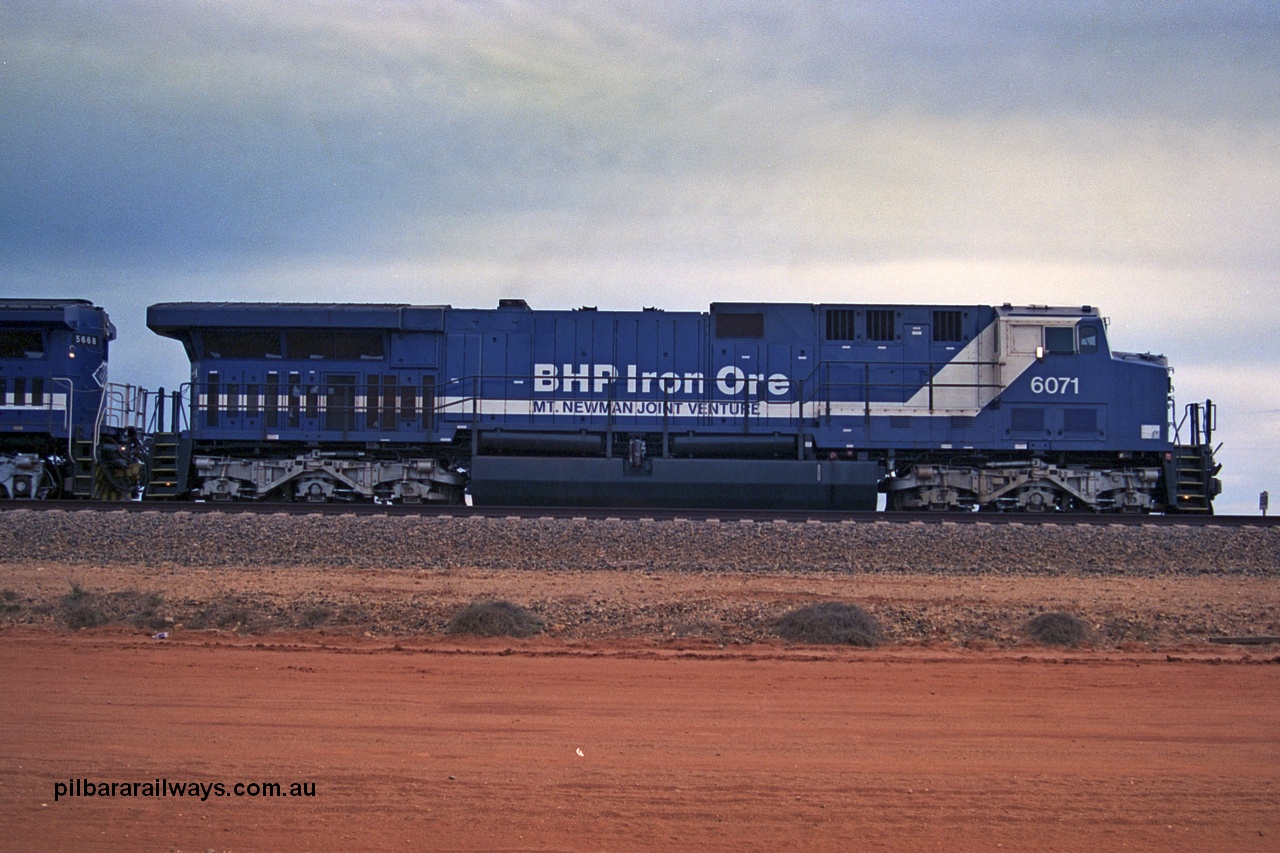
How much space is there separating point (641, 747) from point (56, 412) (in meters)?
17.5

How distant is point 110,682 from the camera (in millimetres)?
7574

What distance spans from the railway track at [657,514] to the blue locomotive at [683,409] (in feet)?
3.71

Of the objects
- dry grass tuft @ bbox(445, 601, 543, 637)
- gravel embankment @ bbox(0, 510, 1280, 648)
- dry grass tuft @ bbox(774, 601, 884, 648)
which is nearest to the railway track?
gravel embankment @ bbox(0, 510, 1280, 648)

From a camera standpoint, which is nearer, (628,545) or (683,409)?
(628,545)

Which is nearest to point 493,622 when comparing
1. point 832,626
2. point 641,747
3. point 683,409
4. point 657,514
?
point 832,626

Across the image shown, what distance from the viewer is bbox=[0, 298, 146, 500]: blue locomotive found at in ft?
62.4

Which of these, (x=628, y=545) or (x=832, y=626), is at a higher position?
Result: (x=628, y=545)

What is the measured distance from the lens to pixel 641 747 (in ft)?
20.0

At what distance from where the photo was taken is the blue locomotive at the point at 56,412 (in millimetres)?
19031

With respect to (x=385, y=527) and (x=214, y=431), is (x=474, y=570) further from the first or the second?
(x=214, y=431)

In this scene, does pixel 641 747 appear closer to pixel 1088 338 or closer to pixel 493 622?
pixel 493 622

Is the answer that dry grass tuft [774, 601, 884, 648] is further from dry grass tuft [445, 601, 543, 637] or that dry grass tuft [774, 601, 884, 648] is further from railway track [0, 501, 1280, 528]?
railway track [0, 501, 1280, 528]

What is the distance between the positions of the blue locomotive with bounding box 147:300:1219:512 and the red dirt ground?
31.5ft

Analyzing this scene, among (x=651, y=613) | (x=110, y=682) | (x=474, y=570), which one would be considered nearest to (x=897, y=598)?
(x=651, y=613)
